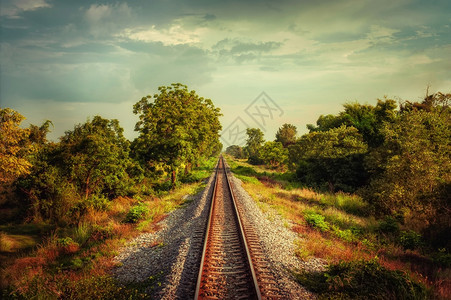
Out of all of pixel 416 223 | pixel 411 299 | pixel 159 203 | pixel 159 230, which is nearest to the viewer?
pixel 411 299

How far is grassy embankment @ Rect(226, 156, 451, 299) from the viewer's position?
212 inches

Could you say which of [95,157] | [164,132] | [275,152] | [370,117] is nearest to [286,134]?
[275,152]

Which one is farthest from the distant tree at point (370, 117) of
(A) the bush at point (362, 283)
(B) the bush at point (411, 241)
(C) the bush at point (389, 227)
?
(A) the bush at point (362, 283)

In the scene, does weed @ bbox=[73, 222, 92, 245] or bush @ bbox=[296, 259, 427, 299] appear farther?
weed @ bbox=[73, 222, 92, 245]

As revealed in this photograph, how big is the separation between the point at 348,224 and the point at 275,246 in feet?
21.3

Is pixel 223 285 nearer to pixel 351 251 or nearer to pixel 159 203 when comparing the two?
pixel 351 251

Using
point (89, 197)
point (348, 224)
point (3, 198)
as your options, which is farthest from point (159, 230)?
point (3, 198)

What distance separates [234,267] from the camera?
6707mm

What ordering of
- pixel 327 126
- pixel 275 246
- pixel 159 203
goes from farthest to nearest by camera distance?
1. pixel 327 126
2. pixel 159 203
3. pixel 275 246

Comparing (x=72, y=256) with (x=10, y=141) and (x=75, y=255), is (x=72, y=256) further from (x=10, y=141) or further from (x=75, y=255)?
(x=10, y=141)

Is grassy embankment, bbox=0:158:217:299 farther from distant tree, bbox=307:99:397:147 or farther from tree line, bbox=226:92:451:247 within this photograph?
distant tree, bbox=307:99:397:147

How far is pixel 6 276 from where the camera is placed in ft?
22.6

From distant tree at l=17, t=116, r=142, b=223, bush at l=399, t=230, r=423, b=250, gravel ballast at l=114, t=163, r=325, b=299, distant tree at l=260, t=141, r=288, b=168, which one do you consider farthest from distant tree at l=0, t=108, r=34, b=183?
distant tree at l=260, t=141, r=288, b=168

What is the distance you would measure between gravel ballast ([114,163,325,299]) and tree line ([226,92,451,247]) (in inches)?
293
